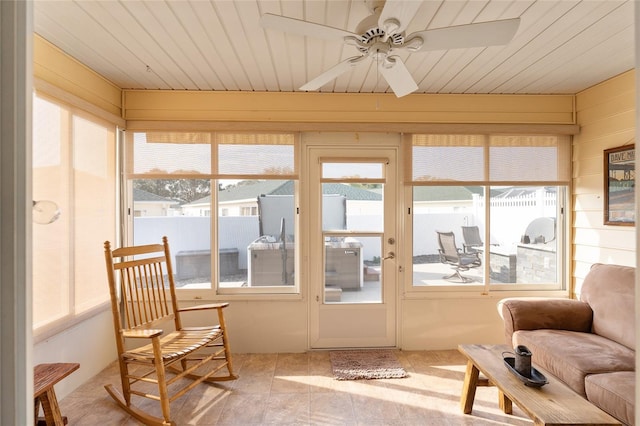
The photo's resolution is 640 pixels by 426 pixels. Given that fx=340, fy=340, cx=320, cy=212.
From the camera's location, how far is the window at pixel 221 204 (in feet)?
10.9

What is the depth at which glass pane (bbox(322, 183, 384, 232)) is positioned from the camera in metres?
3.44

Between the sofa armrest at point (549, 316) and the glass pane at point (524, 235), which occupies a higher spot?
the glass pane at point (524, 235)

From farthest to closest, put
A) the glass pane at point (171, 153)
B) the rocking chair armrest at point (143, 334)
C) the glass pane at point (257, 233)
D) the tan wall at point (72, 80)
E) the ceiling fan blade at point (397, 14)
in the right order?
1. the glass pane at point (257, 233)
2. the glass pane at point (171, 153)
3. the tan wall at point (72, 80)
4. the rocking chair armrest at point (143, 334)
5. the ceiling fan blade at point (397, 14)

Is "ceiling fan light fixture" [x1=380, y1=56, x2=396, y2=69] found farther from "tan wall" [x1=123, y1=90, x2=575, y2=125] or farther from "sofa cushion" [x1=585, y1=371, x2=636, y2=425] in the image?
"sofa cushion" [x1=585, y1=371, x2=636, y2=425]

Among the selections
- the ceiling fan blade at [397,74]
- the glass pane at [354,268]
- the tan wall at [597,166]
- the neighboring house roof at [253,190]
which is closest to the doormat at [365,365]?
the glass pane at [354,268]

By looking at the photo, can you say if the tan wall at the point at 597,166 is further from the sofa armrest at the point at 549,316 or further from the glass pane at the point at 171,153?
the glass pane at the point at 171,153

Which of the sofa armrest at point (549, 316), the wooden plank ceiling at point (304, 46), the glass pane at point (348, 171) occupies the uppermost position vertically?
the wooden plank ceiling at point (304, 46)

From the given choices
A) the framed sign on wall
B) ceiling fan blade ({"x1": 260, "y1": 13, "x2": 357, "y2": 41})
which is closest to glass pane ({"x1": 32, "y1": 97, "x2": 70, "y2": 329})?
ceiling fan blade ({"x1": 260, "y1": 13, "x2": 357, "y2": 41})

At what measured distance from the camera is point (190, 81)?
10.2 feet

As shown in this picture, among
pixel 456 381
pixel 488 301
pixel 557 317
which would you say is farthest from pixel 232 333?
pixel 557 317

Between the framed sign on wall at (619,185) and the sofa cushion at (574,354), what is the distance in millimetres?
1081

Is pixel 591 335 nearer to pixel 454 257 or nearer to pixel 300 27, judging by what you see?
pixel 454 257

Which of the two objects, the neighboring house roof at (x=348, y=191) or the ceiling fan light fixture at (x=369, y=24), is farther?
the neighboring house roof at (x=348, y=191)
